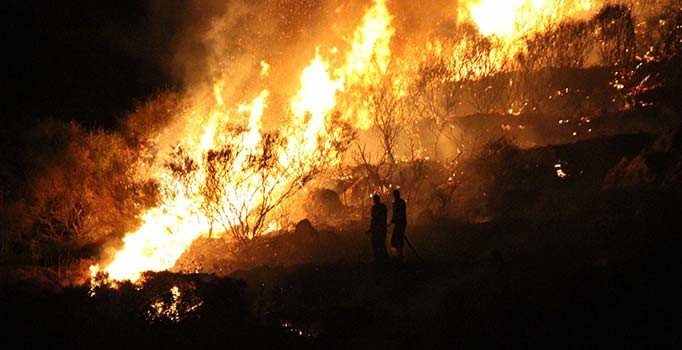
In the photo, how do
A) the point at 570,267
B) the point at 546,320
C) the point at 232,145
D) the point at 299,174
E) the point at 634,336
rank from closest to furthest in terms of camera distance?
1. the point at 634,336
2. the point at 546,320
3. the point at 570,267
4. the point at 232,145
5. the point at 299,174

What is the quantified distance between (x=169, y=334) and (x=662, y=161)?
1555 centimetres

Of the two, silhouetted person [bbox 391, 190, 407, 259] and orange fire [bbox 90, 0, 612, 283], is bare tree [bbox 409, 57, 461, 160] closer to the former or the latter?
orange fire [bbox 90, 0, 612, 283]

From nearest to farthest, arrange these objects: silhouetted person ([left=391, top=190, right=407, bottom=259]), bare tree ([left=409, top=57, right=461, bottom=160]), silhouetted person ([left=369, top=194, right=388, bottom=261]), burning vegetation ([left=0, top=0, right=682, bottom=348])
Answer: silhouetted person ([left=391, top=190, right=407, bottom=259])
silhouetted person ([left=369, top=194, right=388, bottom=261])
burning vegetation ([left=0, top=0, right=682, bottom=348])
bare tree ([left=409, top=57, right=461, bottom=160])

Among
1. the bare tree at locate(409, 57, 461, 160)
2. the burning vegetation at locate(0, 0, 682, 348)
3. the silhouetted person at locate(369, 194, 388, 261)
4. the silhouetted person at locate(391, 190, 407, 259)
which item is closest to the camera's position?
the silhouetted person at locate(391, 190, 407, 259)

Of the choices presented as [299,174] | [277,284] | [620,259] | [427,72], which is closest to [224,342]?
[277,284]

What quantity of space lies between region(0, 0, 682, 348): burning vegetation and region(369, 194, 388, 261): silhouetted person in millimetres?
3020

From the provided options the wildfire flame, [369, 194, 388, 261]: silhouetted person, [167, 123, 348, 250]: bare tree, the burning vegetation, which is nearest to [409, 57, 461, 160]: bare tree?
the burning vegetation

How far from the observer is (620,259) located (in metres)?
11.5

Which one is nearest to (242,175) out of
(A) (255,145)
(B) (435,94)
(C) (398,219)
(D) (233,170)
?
(D) (233,170)

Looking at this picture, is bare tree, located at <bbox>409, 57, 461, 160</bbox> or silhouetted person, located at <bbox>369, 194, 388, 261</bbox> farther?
bare tree, located at <bbox>409, 57, 461, 160</bbox>

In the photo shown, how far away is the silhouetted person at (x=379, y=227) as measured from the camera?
47.9 ft

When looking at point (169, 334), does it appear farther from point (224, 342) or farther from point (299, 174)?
point (299, 174)

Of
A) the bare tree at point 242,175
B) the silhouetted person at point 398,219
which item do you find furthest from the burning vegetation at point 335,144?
the silhouetted person at point 398,219

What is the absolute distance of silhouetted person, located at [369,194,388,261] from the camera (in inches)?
574
